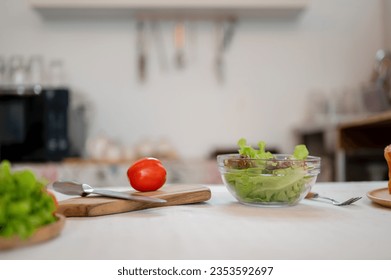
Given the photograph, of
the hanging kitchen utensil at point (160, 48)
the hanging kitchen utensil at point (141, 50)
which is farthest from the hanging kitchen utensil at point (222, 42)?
the hanging kitchen utensil at point (141, 50)

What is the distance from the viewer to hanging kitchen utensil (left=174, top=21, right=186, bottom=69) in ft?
9.32

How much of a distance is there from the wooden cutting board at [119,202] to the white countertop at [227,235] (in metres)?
0.02

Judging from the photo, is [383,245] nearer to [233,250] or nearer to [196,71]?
[233,250]

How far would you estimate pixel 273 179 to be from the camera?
2.23 feet

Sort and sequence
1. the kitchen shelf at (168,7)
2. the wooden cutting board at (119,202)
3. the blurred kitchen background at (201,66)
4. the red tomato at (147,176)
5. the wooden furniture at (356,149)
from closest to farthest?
1. the wooden cutting board at (119,202)
2. the red tomato at (147,176)
3. the wooden furniture at (356,149)
4. the kitchen shelf at (168,7)
5. the blurred kitchen background at (201,66)

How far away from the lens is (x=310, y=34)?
293 cm

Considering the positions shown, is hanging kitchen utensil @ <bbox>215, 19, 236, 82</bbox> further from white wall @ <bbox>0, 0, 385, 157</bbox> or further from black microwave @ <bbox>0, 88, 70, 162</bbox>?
black microwave @ <bbox>0, 88, 70, 162</bbox>

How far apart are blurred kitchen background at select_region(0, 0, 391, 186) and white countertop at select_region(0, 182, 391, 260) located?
6.29 ft

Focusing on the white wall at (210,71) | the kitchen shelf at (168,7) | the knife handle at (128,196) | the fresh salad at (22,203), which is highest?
the kitchen shelf at (168,7)

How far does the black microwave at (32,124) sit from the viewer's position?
2.23 m

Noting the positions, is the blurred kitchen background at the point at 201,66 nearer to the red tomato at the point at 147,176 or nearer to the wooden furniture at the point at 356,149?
the wooden furniture at the point at 356,149

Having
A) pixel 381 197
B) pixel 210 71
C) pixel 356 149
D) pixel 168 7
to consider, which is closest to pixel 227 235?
pixel 381 197

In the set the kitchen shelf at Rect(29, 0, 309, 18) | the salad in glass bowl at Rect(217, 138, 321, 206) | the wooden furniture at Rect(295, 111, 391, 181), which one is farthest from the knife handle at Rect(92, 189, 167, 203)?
the kitchen shelf at Rect(29, 0, 309, 18)

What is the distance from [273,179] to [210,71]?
2.25 meters
